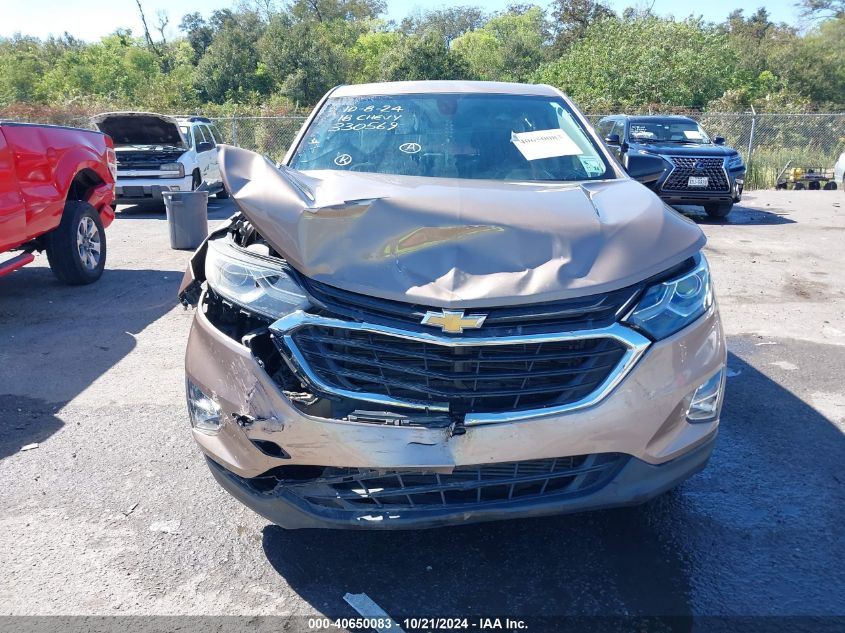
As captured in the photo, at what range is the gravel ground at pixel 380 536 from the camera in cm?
253

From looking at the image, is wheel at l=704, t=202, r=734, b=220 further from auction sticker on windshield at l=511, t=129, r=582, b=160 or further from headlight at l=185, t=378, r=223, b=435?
headlight at l=185, t=378, r=223, b=435

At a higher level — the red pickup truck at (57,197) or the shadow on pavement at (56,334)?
the red pickup truck at (57,197)

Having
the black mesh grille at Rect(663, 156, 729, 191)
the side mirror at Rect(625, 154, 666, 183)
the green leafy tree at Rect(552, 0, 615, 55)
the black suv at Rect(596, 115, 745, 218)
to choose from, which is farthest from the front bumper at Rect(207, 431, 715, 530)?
the green leafy tree at Rect(552, 0, 615, 55)

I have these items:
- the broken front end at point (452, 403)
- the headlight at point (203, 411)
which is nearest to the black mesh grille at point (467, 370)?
the broken front end at point (452, 403)

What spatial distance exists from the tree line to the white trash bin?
1817cm

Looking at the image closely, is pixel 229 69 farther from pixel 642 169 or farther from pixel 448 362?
pixel 448 362

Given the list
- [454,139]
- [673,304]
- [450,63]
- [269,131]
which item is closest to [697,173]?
[454,139]

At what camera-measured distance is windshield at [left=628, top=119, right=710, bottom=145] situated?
42.9 ft

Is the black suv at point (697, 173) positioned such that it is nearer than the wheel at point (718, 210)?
Yes

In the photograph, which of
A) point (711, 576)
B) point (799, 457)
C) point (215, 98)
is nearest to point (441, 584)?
point (711, 576)

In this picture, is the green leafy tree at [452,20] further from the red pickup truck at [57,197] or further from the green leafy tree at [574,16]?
the red pickup truck at [57,197]

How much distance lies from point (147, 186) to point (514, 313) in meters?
12.0

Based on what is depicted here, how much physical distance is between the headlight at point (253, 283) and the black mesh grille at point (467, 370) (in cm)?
14

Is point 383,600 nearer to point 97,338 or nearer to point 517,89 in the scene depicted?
point 517,89
